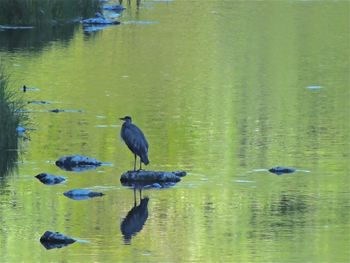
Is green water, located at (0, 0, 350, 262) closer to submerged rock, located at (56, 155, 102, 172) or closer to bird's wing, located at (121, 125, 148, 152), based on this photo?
submerged rock, located at (56, 155, 102, 172)

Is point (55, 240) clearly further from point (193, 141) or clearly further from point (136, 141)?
point (193, 141)

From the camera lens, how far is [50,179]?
53.2 ft

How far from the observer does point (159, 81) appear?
27.5 m

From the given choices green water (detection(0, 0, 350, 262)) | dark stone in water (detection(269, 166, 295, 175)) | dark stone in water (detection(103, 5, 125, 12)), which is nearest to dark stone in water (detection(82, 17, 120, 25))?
green water (detection(0, 0, 350, 262))

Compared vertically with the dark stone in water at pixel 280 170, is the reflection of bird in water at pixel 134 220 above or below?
below

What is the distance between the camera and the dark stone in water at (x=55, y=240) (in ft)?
42.0

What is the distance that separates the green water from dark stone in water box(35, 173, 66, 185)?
0.14 meters

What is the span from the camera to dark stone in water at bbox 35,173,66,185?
53.0 feet

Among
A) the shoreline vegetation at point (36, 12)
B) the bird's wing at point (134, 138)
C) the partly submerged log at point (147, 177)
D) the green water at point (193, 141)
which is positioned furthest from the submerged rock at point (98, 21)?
the partly submerged log at point (147, 177)

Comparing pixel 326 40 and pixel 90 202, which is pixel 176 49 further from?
pixel 90 202

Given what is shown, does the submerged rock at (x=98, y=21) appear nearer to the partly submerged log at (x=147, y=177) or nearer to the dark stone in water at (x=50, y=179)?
the dark stone in water at (x=50, y=179)

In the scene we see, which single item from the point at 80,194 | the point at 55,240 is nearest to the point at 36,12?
the point at 80,194

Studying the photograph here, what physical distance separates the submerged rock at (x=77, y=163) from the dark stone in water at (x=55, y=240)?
167 inches

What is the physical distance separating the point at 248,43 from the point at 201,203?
21.2m
